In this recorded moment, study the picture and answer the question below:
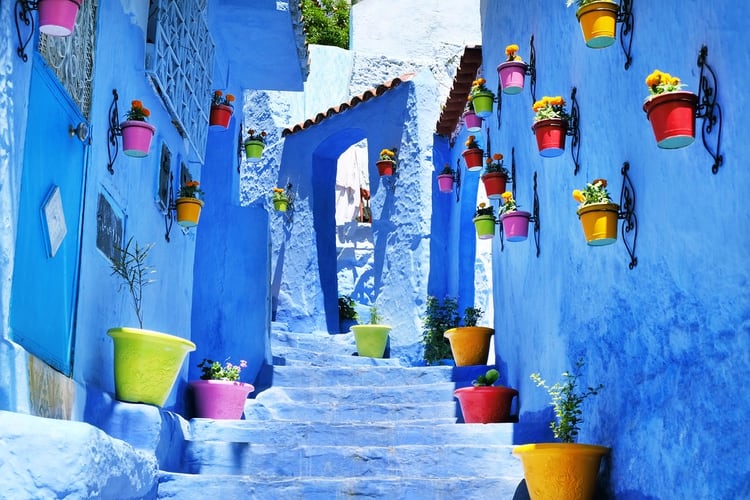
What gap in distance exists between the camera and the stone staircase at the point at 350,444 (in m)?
6.23

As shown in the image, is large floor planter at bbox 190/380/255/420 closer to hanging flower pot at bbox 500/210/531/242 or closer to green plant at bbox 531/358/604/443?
hanging flower pot at bbox 500/210/531/242

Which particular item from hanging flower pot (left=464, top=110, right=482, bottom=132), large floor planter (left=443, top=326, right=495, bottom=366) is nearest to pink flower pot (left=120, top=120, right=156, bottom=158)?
large floor planter (left=443, top=326, right=495, bottom=366)

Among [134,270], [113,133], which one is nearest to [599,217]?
[113,133]

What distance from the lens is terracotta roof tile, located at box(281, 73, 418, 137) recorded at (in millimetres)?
13373

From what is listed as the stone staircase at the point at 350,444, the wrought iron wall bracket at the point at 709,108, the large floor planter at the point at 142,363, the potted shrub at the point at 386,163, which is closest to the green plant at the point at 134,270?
the large floor planter at the point at 142,363

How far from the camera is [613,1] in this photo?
5793 mm

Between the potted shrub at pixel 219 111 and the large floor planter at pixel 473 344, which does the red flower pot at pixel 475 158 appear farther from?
the potted shrub at pixel 219 111

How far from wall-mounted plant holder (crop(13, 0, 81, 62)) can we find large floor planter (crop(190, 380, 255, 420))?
164 inches

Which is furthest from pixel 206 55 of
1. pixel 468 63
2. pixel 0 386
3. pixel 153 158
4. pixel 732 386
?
pixel 732 386

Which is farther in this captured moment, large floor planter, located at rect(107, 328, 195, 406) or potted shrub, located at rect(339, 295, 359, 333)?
potted shrub, located at rect(339, 295, 359, 333)

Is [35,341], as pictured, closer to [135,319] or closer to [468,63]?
[135,319]

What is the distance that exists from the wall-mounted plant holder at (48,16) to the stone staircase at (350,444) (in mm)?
2773

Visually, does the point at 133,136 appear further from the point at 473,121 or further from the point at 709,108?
the point at 473,121

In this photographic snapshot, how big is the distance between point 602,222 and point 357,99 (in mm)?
8792
